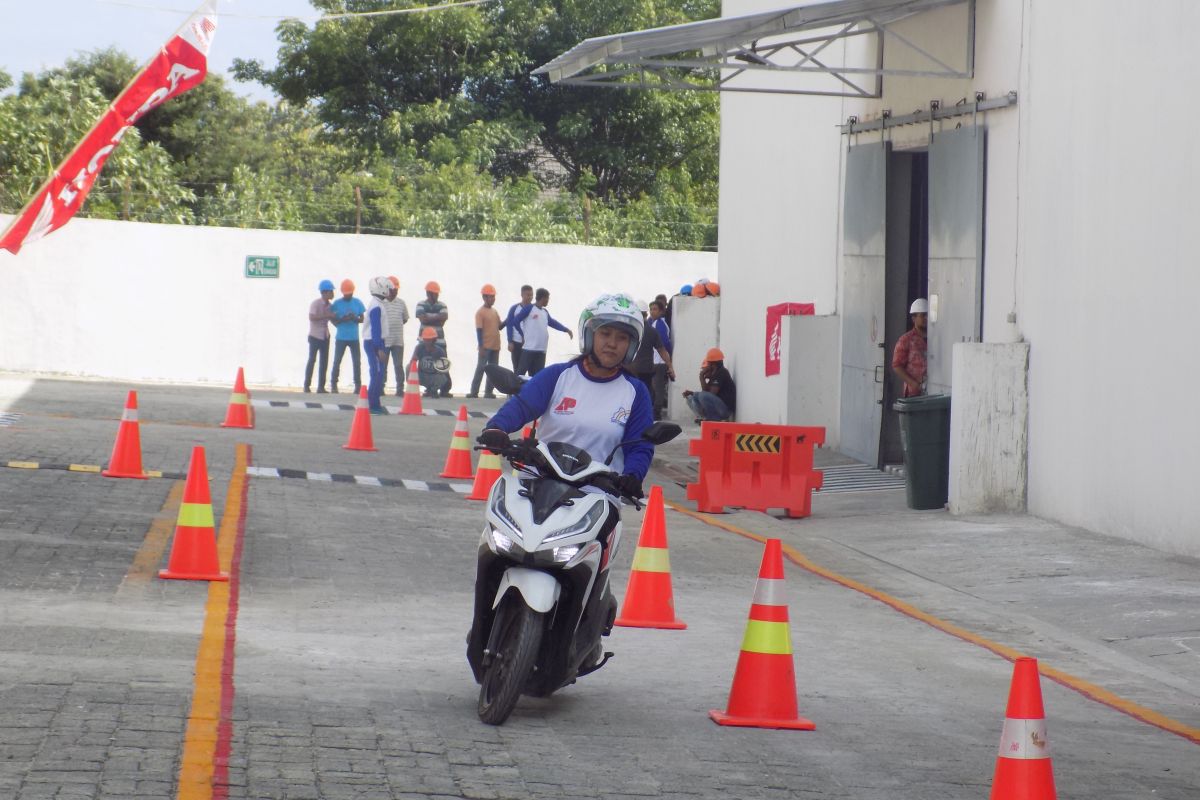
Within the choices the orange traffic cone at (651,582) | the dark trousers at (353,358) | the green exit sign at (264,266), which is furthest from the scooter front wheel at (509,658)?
the green exit sign at (264,266)

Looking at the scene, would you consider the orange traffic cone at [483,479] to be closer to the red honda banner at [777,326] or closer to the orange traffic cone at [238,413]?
the red honda banner at [777,326]

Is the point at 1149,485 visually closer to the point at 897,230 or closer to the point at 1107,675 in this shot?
the point at 1107,675

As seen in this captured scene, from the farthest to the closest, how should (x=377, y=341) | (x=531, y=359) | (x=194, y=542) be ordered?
1. (x=531, y=359)
2. (x=377, y=341)
3. (x=194, y=542)

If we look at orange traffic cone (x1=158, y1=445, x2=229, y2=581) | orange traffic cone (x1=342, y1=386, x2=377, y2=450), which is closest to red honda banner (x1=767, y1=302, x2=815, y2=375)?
orange traffic cone (x1=342, y1=386, x2=377, y2=450)

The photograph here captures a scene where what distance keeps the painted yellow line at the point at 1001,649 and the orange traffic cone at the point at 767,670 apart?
1.72 metres

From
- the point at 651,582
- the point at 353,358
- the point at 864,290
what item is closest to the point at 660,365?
the point at 353,358

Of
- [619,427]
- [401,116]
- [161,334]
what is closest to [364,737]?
[619,427]

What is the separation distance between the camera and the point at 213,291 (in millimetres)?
31609

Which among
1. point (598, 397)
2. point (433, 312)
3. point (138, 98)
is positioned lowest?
point (598, 397)

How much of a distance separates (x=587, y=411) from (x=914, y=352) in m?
10.6

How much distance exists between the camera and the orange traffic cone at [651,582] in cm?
935

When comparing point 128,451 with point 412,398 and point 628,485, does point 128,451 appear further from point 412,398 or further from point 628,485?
point 412,398

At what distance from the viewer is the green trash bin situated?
1524 cm

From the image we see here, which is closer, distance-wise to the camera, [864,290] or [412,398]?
[864,290]
